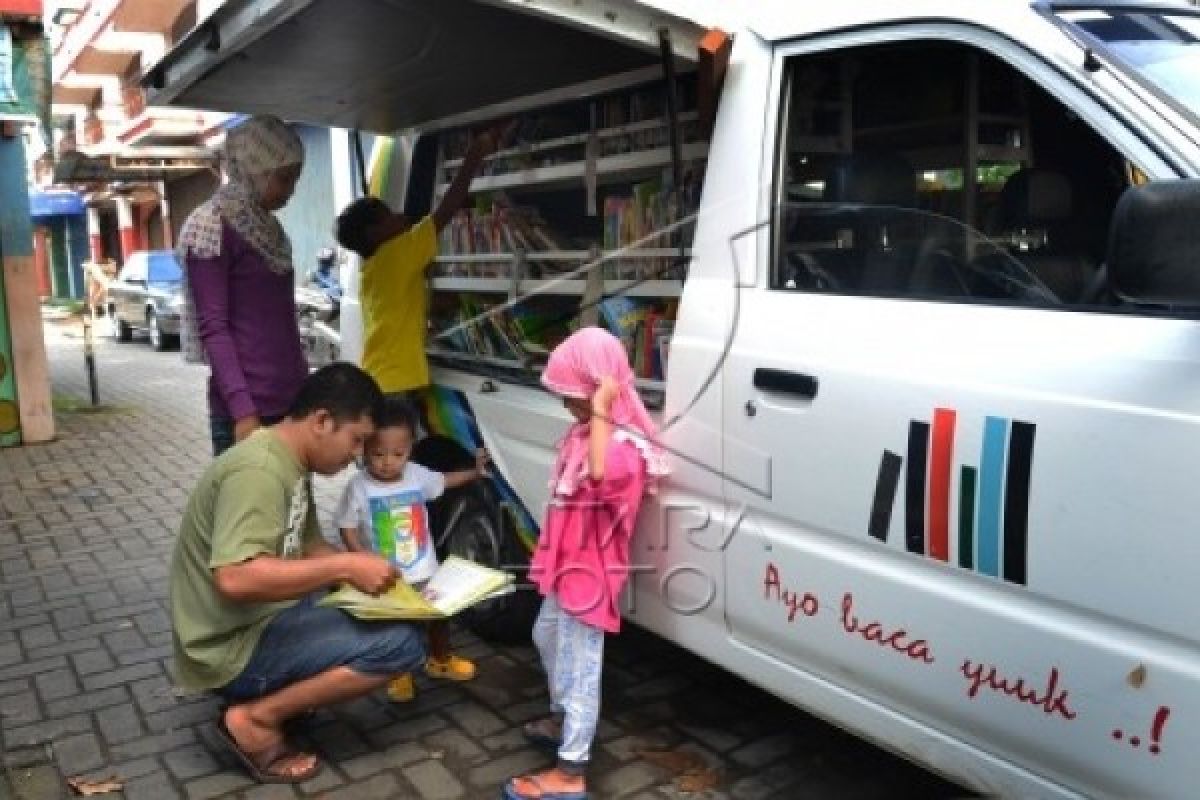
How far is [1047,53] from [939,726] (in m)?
1.36

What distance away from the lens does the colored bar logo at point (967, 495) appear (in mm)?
1920

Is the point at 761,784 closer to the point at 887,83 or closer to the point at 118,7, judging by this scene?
the point at 887,83

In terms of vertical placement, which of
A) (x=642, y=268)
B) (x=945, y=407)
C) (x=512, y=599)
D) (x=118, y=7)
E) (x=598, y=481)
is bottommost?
(x=512, y=599)

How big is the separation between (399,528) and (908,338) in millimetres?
1790

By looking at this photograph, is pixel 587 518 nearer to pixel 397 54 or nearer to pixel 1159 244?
pixel 1159 244

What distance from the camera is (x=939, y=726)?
84.5 inches

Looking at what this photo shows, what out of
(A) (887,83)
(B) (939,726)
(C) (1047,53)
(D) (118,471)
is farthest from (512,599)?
(D) (118,471)

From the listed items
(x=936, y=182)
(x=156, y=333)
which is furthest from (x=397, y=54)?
(x=156, y=333)

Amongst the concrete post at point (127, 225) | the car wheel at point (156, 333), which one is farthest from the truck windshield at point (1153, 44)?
the concrete post at point (127, 225)

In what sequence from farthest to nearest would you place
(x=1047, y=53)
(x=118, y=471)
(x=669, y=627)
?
(x=118, y=471) < (x=669, y=627) < (x=1047, y=53)

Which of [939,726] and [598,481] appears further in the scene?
[598,481]

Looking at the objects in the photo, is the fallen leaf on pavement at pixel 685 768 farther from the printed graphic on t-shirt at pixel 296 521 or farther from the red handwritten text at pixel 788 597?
the printed graphic on t-shirt at pixel 296 521

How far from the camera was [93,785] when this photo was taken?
298 centimetres

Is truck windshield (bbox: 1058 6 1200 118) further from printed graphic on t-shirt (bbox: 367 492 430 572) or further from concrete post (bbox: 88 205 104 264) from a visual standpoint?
concrete post (bbox: 88 205 104 264)
